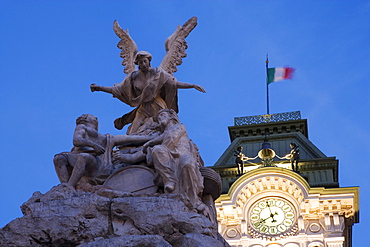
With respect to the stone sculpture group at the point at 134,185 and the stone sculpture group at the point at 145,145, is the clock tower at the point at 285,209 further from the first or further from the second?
the stone sculpture group at the point at 145,145

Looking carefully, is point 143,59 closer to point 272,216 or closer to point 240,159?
point 272,216

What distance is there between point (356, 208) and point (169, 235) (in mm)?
34165

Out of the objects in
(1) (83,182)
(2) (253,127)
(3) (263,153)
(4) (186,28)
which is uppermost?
(2) (253,127)

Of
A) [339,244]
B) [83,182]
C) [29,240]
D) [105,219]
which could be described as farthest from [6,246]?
[339,244]

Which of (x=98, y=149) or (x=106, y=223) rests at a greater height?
(x=98, y=149)

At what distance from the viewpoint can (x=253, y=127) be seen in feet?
169

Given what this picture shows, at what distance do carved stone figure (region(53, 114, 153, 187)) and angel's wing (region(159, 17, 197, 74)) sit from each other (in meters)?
4.13

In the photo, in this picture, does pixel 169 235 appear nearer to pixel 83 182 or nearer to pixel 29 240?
pixel 29 240

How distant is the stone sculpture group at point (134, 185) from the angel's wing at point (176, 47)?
2 centimetres

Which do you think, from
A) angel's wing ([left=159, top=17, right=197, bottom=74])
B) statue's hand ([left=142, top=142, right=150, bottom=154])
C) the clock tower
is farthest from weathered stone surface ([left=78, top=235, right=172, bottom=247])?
the clock tower

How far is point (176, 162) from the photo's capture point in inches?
461

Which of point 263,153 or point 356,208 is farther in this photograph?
point 263,153

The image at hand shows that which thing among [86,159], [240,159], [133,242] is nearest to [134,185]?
[86,159]

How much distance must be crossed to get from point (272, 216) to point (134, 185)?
105ft
